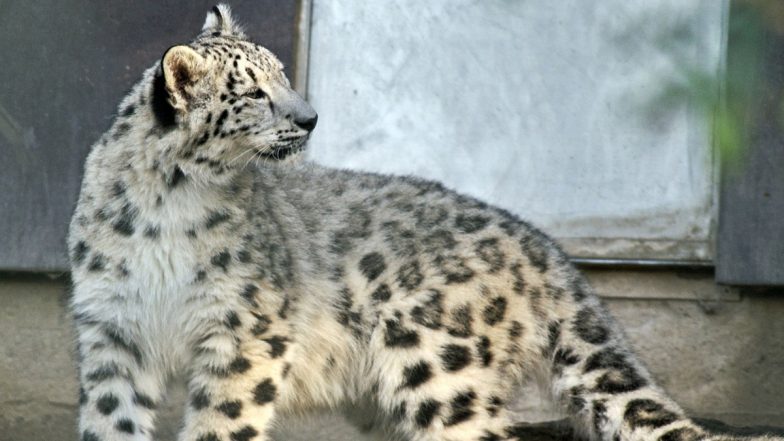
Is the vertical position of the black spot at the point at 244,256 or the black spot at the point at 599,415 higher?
the black spot at the point at 244,256

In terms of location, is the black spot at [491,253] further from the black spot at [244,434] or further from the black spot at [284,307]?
the black spot at [244,434]

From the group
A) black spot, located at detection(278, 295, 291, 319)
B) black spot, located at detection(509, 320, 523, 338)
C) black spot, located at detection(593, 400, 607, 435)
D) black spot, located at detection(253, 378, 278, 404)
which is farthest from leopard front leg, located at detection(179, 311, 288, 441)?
black spot, located at detection(593, 400, 607, 435)

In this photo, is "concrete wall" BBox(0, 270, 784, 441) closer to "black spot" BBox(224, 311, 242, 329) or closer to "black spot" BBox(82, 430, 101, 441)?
"black spot" BBox(82, 430, 101, 441)

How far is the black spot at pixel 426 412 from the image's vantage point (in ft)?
14.6

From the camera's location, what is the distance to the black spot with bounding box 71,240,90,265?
4.40 metres

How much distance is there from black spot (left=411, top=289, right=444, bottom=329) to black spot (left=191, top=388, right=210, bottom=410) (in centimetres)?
80

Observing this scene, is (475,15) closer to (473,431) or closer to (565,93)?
(565,93)

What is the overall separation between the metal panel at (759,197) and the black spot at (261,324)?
242 cm

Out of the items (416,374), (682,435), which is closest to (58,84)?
(416,374)

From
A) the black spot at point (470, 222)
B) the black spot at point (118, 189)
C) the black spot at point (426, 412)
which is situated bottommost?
the black spot at point (426, 412)

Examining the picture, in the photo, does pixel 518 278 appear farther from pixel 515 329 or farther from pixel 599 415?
pixel 599 415

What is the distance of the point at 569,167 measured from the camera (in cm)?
608

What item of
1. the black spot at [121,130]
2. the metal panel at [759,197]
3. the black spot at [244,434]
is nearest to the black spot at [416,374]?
the black spot at [244,434]

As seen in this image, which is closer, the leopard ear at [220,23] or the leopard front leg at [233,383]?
the leopard front leg at [233,383]
